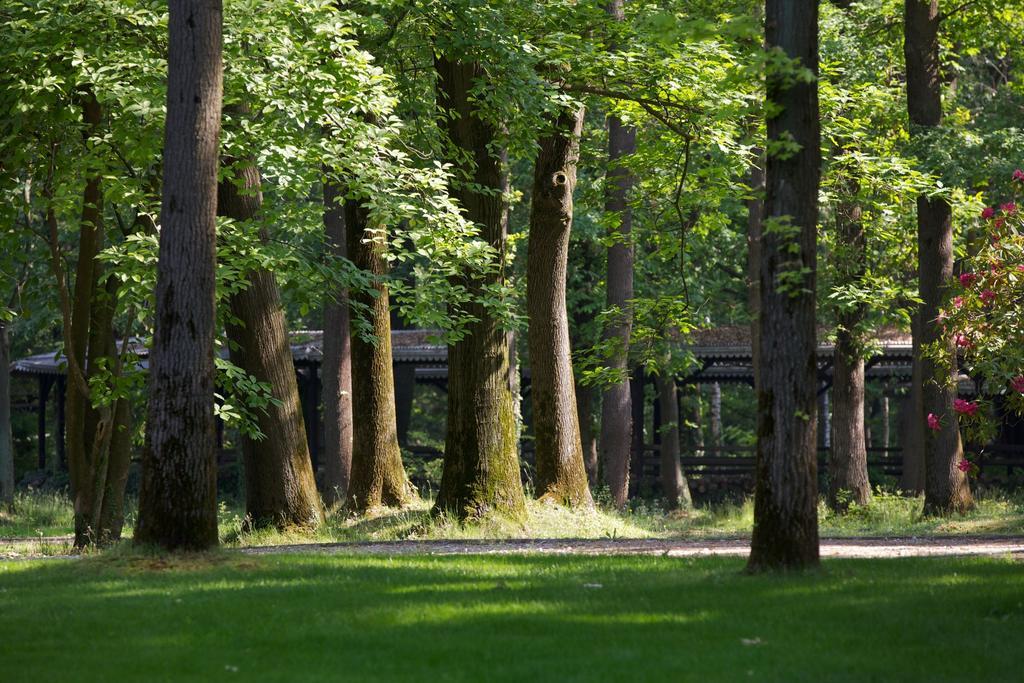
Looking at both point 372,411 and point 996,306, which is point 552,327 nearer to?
point 372,411

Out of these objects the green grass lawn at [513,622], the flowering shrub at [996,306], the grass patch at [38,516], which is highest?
the flowering shrub at [996,306]

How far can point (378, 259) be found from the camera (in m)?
17.3

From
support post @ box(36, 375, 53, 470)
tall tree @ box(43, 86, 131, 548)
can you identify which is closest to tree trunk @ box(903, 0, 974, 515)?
tall tree @ box(43, 86, 131, 548)

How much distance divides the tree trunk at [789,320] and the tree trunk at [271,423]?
834 centimetres

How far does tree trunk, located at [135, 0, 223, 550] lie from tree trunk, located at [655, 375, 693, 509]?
18951mm

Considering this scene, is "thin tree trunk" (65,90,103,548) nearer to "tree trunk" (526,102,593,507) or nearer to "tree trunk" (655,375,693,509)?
Result: "tree trunk" (526,102,593,507)

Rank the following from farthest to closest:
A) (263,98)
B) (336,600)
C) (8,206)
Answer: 1. (8,206)
2. (263,98)
3. (336,600)

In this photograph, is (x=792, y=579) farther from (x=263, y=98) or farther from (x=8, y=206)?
(x=8, y=206)

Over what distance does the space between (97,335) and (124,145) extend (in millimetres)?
2385

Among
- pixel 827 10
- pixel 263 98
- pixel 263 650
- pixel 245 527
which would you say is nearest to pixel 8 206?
pixel 263 98

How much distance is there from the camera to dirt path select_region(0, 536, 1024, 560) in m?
11.8

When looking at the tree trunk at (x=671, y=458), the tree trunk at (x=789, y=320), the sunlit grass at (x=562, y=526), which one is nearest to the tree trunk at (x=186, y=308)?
the tree trunk at (x=789, y=320)

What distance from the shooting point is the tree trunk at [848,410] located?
74.2 feet

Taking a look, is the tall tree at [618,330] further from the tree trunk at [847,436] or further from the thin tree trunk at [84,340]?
the thin tree trunk at [84,340]
